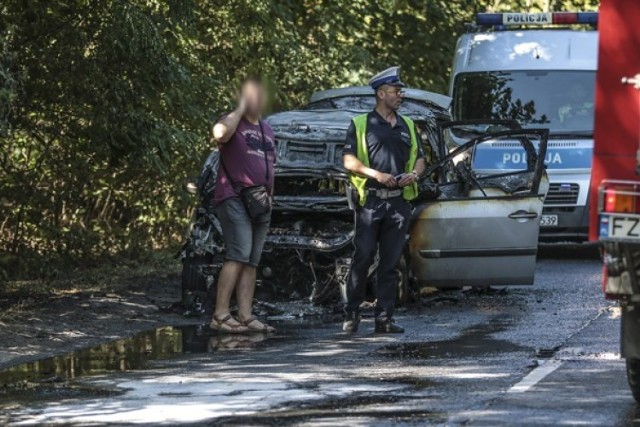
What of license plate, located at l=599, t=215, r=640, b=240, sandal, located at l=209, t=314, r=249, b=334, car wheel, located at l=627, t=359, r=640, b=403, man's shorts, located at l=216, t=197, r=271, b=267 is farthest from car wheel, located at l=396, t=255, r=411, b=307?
license plate, located at l=599, t=215, r=640, b=240

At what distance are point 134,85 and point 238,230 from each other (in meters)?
3.36

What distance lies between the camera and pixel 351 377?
912 cm

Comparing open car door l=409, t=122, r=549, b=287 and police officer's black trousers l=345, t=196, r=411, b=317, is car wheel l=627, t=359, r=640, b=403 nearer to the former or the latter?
police officer's black trousers l=345, t=196, r=411, b=317

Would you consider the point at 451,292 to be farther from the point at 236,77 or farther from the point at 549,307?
the point at 236,77

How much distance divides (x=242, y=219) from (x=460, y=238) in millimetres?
2049

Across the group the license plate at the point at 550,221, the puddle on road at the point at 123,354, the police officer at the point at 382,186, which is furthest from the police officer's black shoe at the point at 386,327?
the license plate at the point at 550,221

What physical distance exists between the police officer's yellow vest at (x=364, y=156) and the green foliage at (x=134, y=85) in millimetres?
2529

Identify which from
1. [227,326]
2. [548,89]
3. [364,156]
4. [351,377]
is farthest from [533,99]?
[351,377]

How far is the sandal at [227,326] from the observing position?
1173cm

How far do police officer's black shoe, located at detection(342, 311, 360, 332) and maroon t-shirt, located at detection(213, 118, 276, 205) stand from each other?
114 centimetres

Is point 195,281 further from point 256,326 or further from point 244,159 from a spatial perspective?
point 244,159

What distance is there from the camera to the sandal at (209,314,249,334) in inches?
462

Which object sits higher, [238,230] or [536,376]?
[238,230]

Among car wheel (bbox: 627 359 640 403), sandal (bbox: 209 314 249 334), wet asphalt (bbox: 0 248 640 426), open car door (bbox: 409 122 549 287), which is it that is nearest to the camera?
wet asphalt (bbox: 0 248 640 426)
